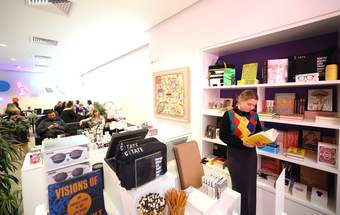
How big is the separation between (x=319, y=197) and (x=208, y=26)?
2281 mm

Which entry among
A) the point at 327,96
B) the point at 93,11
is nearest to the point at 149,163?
the point at 327,96

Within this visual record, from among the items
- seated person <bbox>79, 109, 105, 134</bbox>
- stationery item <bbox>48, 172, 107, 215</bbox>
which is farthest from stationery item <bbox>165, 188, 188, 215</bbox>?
seated person <bbox>79, 109, 105, 134</bbox>

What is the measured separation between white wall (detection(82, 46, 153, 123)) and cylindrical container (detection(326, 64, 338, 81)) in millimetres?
2730

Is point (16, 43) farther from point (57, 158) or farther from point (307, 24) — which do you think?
point (307, 24)

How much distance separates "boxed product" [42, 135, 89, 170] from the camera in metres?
1.16

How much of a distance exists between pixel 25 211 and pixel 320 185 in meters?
3.08

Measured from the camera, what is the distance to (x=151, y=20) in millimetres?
2902

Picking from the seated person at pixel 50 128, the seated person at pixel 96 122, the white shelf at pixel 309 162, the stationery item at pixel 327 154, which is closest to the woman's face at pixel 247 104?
the white shelf at pixel 309 162

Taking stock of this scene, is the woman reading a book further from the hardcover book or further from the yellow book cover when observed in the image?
the hardcover book

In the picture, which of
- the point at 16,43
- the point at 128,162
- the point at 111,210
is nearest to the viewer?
the point at 128,162

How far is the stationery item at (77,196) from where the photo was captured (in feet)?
2.85

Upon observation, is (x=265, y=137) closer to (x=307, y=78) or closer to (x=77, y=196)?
(x=307, y=78)

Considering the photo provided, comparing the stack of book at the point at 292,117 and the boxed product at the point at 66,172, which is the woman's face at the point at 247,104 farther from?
the boxed product at the point at 66,172

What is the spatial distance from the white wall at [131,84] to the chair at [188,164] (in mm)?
1880
